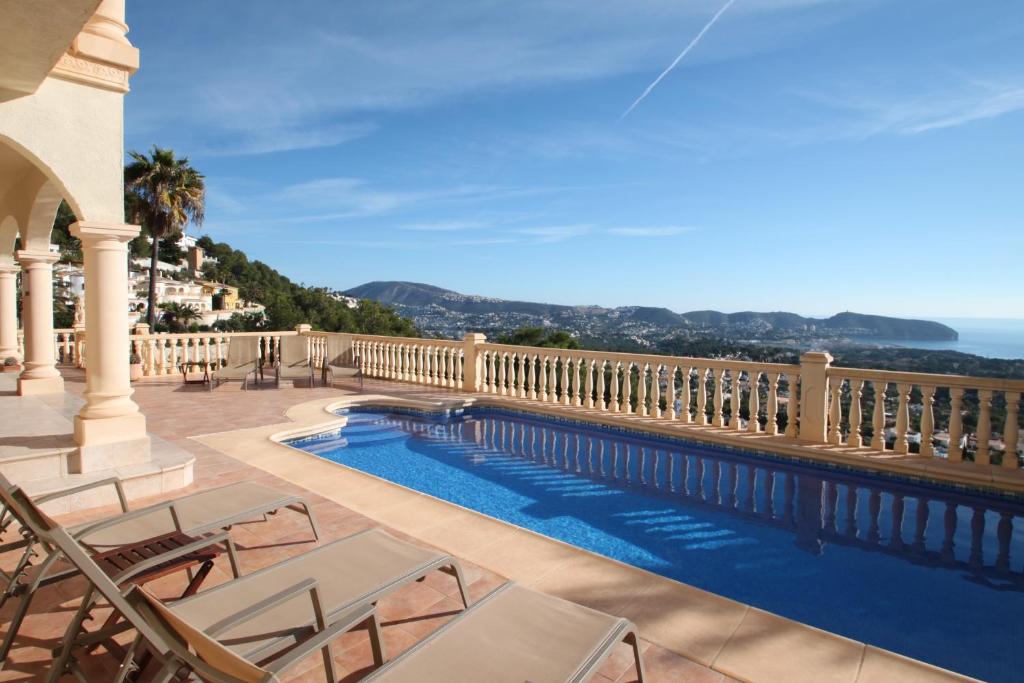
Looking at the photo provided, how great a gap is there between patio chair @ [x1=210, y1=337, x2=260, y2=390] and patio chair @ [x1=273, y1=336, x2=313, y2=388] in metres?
0.50

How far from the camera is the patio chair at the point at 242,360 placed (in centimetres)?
1115

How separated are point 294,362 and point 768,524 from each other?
10236 millimetres

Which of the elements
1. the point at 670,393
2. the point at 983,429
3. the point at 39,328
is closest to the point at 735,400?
the point at 670,393

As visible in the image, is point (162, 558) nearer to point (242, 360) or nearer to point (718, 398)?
point (718, 398)

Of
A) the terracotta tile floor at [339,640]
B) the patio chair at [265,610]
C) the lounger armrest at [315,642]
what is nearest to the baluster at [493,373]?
the terracotta tile floor at [339,640]

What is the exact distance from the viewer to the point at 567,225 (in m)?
28.1

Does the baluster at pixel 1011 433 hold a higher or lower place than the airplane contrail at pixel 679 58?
lower

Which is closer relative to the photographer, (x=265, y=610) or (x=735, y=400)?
(x=265, y=610)

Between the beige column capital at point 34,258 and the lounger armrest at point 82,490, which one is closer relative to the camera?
the lounger armrest at point 82,490

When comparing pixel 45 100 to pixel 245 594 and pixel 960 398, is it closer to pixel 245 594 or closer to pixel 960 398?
pixel 245 594

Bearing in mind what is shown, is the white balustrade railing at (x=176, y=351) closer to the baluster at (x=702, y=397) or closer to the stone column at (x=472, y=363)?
the stone column at (x=472, y=363)

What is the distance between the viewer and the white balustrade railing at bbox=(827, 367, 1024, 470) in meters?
5.68

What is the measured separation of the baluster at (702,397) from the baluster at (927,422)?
8.27 ft

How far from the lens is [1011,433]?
5609 millimetres
